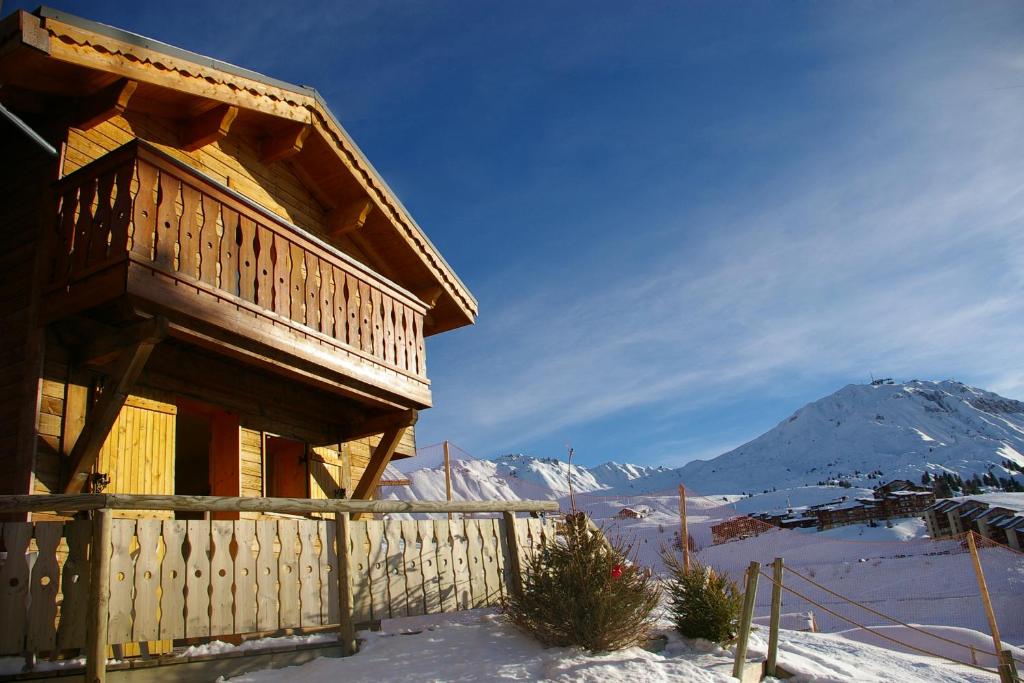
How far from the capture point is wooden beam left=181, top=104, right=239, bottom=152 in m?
10.3

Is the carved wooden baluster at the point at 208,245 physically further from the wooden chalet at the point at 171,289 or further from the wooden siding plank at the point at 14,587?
the wooden siding plank at the point at 14,587

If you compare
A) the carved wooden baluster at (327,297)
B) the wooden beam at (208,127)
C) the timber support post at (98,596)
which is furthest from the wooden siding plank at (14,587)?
the wooden beam at (208,127)

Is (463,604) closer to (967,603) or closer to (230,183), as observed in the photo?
(230,183)

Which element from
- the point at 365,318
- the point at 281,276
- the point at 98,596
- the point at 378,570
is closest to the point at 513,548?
the point at 378,570

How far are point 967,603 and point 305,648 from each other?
92.5 ft

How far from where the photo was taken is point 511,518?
918cm

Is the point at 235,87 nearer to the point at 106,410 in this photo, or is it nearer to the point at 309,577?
the point at 106,410

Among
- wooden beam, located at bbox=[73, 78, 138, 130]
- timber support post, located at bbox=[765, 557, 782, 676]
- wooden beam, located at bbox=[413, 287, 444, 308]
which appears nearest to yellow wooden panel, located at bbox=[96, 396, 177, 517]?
wooden beam, located at bbox=[73, 78, 138, 130]

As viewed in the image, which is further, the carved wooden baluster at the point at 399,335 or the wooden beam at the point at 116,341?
the carved wooden baluster at the point at 399,335

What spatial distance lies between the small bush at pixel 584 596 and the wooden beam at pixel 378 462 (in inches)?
142

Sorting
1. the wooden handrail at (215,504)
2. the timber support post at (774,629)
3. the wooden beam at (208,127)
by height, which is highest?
the wooden beam at (208,127)

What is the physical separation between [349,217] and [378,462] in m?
3.98

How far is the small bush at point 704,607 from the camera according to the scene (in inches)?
357

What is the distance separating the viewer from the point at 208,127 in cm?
1038
